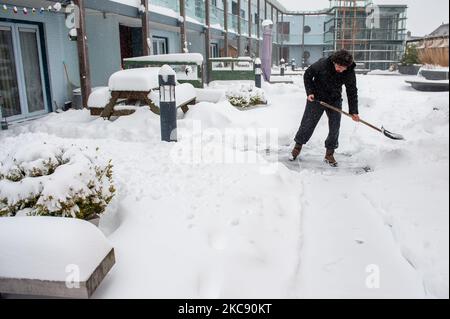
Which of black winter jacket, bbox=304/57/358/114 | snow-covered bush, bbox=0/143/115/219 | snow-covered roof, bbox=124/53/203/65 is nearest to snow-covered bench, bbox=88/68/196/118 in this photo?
snow-covered roof, bbox=124/53/203/65

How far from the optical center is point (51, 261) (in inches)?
92.4

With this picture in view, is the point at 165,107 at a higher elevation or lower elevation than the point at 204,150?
higher

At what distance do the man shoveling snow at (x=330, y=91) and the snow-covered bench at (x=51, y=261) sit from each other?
3.64m

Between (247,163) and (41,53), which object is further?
(41,53)


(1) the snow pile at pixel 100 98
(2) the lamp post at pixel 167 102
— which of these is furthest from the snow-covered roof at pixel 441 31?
(1) the snow pile at pixel 100 98

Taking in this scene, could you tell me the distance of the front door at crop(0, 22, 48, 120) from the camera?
862 cm

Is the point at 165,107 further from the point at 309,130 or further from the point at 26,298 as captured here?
the point at 26,298

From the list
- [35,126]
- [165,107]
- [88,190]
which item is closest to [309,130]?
[165,107]

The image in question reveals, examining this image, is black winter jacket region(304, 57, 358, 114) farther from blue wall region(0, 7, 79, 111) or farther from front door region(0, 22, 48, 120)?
blue wall region(0, 7, 79, 111)

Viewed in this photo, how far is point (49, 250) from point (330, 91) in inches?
156

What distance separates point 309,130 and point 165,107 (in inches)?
86.2

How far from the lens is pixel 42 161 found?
127 inches

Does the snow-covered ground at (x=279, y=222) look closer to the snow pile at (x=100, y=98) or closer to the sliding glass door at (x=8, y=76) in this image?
the snow pile at (x=100, y=98)

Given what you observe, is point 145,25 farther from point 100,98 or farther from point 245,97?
point 100,98
